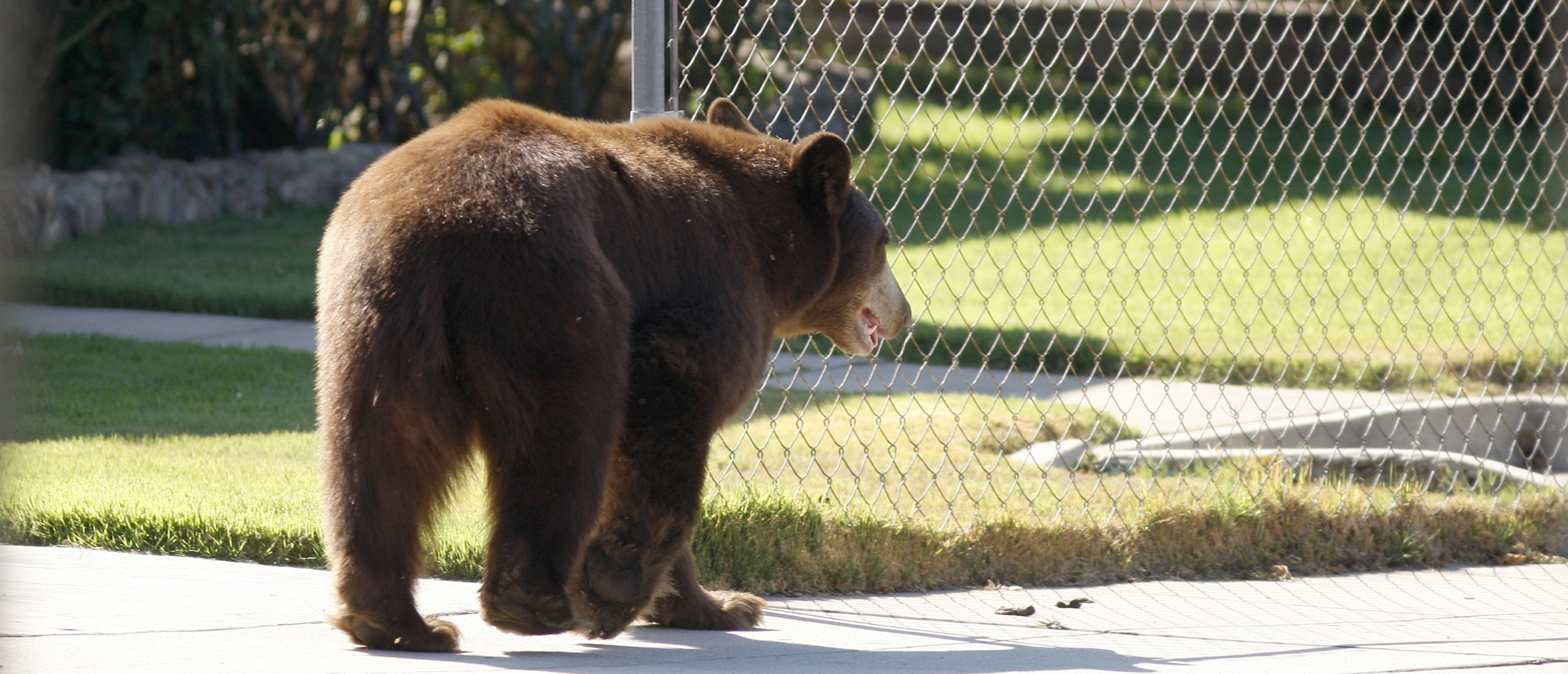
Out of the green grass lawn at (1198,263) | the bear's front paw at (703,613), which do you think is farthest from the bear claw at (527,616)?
the green grass lawn at (1198,263)

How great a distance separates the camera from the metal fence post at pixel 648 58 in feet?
13.9

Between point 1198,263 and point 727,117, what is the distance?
5.16m

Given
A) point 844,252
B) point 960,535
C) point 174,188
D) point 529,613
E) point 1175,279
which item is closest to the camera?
point 529,613

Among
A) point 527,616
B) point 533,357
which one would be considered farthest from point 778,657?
point 533,357

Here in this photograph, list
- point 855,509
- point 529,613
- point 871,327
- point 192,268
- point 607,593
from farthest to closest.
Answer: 1. point 192,268
2. point 855,509
3. point 871,327
4. point 607,593
5. point 529,613

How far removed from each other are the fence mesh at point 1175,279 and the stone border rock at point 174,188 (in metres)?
3.45

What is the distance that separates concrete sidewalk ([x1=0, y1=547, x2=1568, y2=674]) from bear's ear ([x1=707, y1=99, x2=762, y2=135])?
142 cm

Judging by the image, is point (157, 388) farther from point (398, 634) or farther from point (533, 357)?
point (533, 357)

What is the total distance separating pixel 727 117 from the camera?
4.29 metres

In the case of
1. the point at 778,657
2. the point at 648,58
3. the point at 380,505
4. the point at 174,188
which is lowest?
the point at 778,657

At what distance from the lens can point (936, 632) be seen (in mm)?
3969

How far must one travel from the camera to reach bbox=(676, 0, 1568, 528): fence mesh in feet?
17.9

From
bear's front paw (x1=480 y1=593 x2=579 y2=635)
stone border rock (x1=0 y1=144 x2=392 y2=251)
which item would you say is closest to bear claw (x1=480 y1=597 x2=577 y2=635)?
bear's front paw (x1=480 y1=593 x2=579 y2=635)

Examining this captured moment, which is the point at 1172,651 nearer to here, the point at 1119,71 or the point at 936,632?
the point at 936,632
